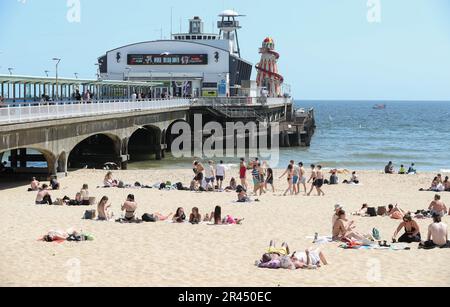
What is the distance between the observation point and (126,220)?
706 inches

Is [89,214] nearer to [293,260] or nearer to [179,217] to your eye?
[179,217]

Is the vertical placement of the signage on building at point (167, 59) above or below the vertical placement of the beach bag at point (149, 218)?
above

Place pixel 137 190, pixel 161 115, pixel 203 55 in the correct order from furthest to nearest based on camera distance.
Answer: pixel 203 55 → pixel 161 115 → pixel 137 190

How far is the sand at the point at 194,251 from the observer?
1230 centimetres

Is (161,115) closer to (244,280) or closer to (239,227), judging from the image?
(239,227)

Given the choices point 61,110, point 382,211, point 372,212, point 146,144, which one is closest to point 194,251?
point 372,212

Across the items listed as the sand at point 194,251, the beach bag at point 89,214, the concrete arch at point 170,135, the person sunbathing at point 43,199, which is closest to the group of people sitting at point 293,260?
the sand at point 194,251

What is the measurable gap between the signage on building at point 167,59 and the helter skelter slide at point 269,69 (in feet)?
56.8

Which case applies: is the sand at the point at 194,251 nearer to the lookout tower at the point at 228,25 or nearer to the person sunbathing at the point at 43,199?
the person sunbathing at the point at 43,199

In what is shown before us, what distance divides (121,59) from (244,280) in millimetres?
59844

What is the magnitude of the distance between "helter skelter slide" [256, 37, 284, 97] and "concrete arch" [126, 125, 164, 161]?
1514 inches

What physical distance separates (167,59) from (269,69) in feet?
66.5
